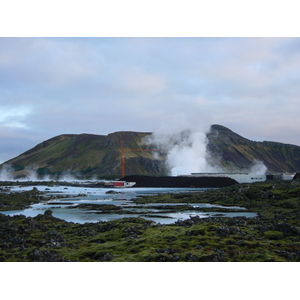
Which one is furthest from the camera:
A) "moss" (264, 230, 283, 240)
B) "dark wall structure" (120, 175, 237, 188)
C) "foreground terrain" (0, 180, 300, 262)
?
"dark wall structure" (120, 175, 237, 188)

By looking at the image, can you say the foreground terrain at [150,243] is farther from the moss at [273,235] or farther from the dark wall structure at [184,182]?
the dark wall structure at [184,182]

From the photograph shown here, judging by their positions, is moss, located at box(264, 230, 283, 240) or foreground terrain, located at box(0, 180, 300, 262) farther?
moss, located at box(264, 230, 283, 240)

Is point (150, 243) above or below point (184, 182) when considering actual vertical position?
below

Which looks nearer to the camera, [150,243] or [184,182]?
[150,243]

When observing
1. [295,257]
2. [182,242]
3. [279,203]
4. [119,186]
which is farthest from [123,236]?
[119,186]

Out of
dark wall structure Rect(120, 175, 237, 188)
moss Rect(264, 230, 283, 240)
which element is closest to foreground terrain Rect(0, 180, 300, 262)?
moss Rect(264, 230, 283, 240)

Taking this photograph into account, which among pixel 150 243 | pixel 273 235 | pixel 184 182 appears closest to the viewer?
pixel 150 243

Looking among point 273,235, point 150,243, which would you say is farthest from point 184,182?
point 150,243

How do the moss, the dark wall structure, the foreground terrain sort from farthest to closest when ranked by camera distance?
the dark wall structure → the moss → the foreground terrain

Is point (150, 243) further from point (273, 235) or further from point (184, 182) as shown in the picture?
point (184, 182)

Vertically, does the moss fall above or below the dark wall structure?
below

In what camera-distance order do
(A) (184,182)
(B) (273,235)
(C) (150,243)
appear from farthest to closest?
1. (A) (184,182)
2. (B) (273,235)
3. (C) (150,243)

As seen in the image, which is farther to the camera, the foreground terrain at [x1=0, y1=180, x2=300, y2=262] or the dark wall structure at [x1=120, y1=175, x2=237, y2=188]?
the dark wall structure at [x1=120, y1=175, x2=237, y2=188]

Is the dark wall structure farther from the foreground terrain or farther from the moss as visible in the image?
the moss
